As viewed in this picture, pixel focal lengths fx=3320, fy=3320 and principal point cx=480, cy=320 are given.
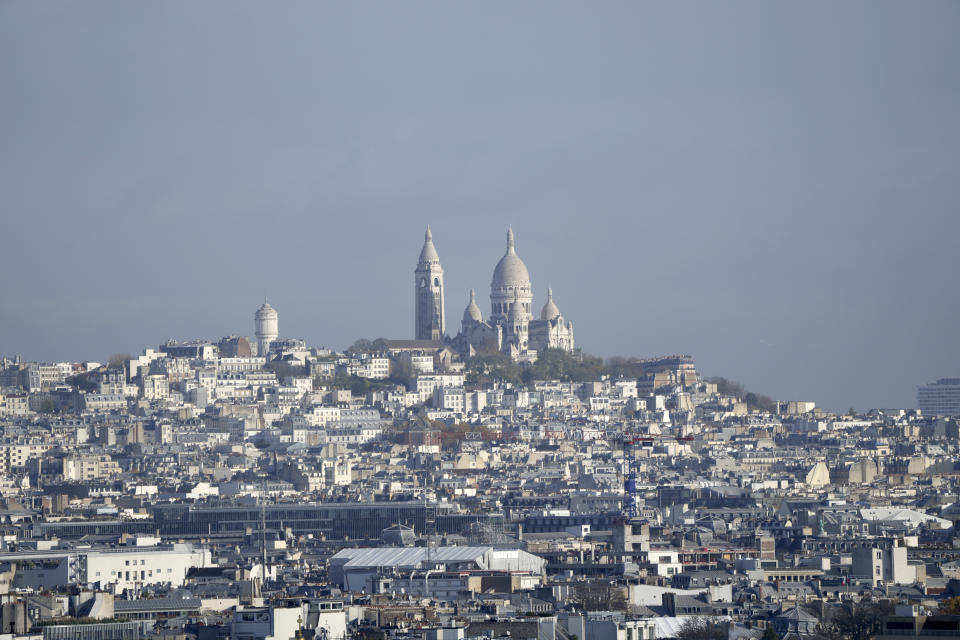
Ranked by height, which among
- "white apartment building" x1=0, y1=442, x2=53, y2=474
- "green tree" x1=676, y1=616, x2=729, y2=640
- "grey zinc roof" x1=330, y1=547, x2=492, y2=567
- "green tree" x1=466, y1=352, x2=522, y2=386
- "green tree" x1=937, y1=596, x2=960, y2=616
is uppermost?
"green tree" x1=466, y1=352, x2=522, y2=386

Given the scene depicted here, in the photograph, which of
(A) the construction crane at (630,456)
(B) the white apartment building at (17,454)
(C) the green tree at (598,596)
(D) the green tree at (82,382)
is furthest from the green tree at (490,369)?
(C) the green tree at (598,596)

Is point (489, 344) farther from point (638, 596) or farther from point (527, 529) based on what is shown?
point (638, 596)

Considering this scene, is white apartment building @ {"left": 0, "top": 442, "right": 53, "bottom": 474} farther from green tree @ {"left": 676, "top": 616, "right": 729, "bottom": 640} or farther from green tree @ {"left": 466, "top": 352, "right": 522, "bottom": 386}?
green tree @ {"left": 676, "top": 616, "right": 729, "bottom": 640}

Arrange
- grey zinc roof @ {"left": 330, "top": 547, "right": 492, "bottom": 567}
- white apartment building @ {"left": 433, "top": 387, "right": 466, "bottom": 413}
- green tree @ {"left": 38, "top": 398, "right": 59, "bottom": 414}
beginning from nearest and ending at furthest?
grey zinc roof @ {"left": 330, "top": 547, "right": 492, "bottom": 567}
green tree @ {"left": 38, "top": 398, "right": 59, "bottom": 414}
white apartment building @ {"left": 433, "top": 387, "right": 466, "bottom": 413}

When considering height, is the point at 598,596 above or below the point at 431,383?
below

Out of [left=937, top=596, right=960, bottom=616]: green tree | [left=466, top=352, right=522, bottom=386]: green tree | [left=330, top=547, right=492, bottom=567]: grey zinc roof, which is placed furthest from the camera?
[left=466, top=352, right=522, bottom=386]: green tree

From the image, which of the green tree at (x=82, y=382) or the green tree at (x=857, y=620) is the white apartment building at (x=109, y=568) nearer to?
the green tree at (x=857, y=620)

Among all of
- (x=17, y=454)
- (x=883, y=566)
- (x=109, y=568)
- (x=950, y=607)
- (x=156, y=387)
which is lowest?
(x=950, y=607)

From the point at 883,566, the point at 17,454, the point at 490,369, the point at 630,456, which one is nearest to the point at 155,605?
the point at 883,566

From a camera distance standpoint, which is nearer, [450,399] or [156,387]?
[156,387]

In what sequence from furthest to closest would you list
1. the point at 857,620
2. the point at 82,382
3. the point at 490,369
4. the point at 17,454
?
1. the point at 490,369
2. the point at 82,382
3. the point at 17,454
4. the point at 857,620

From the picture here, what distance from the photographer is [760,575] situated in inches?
2744

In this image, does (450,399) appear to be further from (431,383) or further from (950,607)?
(950,607)

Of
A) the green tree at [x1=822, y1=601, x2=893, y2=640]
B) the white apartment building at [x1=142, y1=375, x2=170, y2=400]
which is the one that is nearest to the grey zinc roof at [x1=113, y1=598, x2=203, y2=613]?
the green tree at [x1=822, y1=601, x2=893, y2=640]
